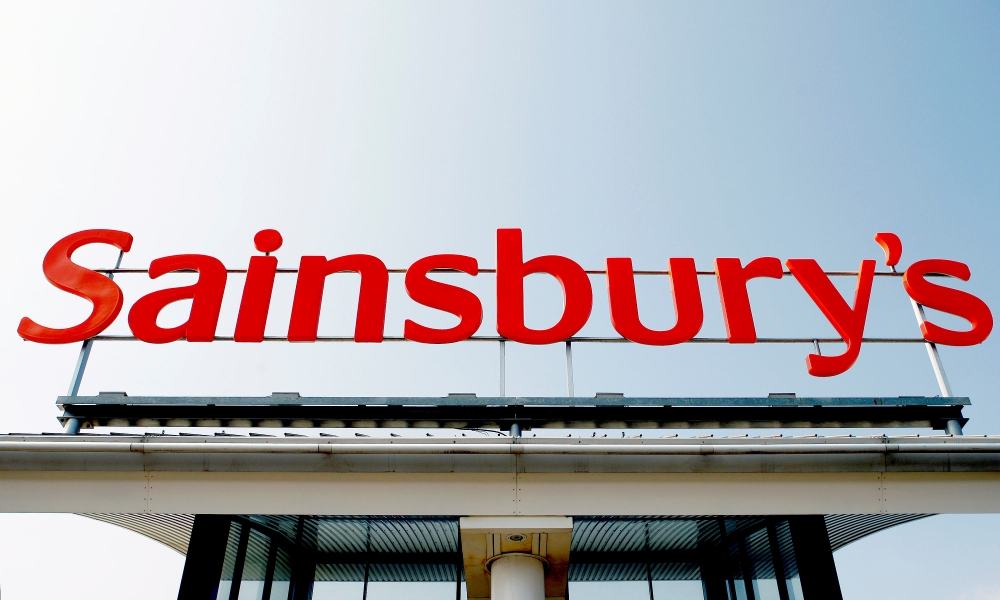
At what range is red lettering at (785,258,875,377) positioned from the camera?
10.3 meters

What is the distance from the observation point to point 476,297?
1120 centimetres

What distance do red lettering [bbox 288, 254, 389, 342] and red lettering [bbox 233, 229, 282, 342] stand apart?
436mm

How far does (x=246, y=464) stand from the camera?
705cm

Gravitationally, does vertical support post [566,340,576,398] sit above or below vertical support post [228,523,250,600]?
above

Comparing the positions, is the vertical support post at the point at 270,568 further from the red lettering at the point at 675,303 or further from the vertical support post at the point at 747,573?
the vertical support post at the point at 747,573

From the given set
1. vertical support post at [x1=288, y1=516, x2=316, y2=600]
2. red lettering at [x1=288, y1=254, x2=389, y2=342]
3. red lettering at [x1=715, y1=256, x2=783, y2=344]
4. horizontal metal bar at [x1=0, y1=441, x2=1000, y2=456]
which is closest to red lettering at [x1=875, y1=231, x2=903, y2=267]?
red lettering at [x1=715, y1=256, x2=783, y2=344]

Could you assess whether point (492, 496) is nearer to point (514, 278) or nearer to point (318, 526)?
point (318, 526)

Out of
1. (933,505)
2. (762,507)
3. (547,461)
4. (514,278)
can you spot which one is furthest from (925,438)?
(514,278)

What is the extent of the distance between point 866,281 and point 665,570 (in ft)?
17.5

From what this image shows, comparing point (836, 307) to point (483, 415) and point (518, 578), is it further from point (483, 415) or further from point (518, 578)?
point (518, 578)

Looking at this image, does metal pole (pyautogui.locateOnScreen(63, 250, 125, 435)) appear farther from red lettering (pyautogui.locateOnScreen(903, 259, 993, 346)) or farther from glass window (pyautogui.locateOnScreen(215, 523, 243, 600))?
red lettering (pyautogui.locateOnScreen(903, 259, 993, 346))

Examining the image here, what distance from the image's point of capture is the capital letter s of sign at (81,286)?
400 inches

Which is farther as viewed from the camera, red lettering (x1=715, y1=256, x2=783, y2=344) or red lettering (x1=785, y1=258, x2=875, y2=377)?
red lettering (x1=715, y1=256, x2=783, y2=344)

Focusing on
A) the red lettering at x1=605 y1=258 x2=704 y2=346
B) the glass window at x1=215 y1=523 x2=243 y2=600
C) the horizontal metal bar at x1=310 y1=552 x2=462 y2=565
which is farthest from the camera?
the red lettering at x1=605 y1=258 x2=704 y2=346
